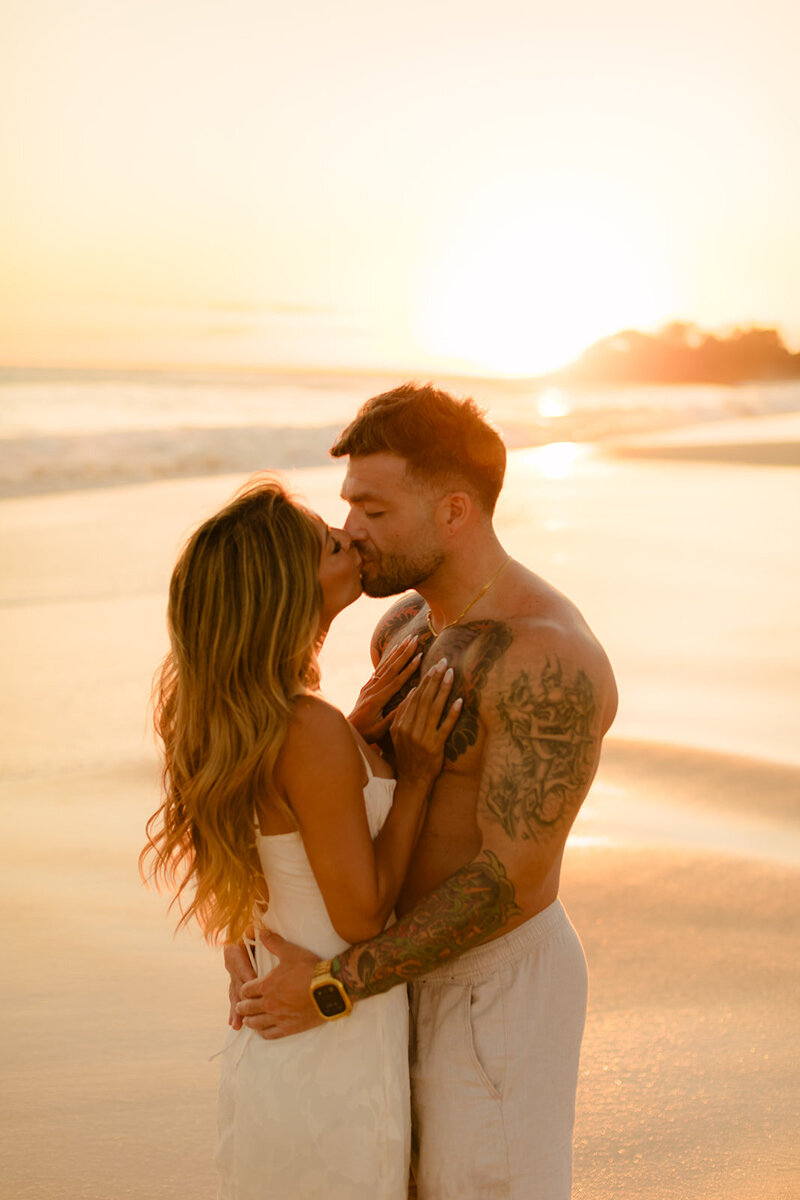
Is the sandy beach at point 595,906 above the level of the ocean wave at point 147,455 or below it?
below

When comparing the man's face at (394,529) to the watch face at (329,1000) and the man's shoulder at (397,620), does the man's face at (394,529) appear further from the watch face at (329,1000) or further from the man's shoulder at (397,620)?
the watch face at (329,1000)

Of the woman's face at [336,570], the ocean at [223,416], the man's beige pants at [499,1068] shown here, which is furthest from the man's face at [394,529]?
the ocean at [223,416]

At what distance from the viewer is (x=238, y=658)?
2926mm

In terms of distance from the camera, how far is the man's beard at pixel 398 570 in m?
3.48

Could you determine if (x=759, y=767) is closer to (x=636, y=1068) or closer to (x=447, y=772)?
(x=636, y=1068)

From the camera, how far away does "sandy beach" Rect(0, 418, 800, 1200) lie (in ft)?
13.7

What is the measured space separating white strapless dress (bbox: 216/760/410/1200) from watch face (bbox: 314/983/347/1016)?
6 centimetres

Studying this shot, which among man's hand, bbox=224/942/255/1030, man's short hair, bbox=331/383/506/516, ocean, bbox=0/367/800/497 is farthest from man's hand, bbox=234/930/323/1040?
ocean, bbox=0/367/800/497

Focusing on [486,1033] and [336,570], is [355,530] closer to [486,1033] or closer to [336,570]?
[336,570]

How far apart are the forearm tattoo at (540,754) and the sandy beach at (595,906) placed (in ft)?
5.61

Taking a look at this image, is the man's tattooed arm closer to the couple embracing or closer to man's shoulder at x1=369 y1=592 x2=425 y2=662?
the couple embracing

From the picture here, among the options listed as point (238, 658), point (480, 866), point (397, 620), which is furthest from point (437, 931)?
point (397, 620)

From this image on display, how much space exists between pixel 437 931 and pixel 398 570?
1.04 meters

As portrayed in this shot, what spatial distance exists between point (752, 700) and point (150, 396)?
92.8 feet
